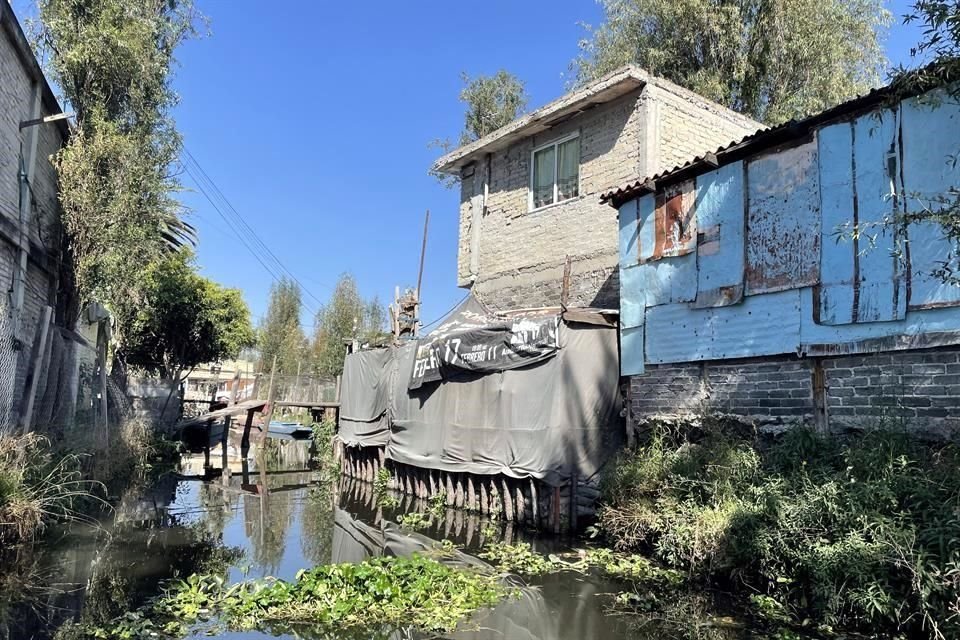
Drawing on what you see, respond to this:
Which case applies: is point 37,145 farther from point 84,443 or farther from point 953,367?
point 953,367

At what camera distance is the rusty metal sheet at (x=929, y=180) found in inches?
233

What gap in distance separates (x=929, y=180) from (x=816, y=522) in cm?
342

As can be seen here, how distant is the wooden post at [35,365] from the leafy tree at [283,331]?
1217 inches

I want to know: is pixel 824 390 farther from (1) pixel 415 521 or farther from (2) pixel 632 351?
(1) pixel 415 521

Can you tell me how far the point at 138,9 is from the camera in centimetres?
1180

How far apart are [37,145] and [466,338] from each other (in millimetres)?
7626

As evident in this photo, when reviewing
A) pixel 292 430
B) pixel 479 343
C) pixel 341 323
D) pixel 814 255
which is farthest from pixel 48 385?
pixel 341 323

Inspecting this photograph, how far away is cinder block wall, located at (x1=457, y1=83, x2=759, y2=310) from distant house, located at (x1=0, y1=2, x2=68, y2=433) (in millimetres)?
8340

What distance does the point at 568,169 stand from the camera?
1303 cm

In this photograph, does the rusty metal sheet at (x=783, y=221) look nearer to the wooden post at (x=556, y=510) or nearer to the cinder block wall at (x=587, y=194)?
the cinder block wall at (x=587, y=194)

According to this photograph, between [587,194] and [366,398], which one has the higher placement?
[587,194]

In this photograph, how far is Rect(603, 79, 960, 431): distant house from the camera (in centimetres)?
606

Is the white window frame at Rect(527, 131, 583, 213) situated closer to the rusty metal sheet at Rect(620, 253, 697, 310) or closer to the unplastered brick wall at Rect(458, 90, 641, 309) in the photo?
the unplastered brick wall at Rect(458, 90, 641, 309)

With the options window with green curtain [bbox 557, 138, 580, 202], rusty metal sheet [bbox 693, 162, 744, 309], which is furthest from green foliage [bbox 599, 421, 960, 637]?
window with green curtain [bbox 557, 138, 580, 202]
